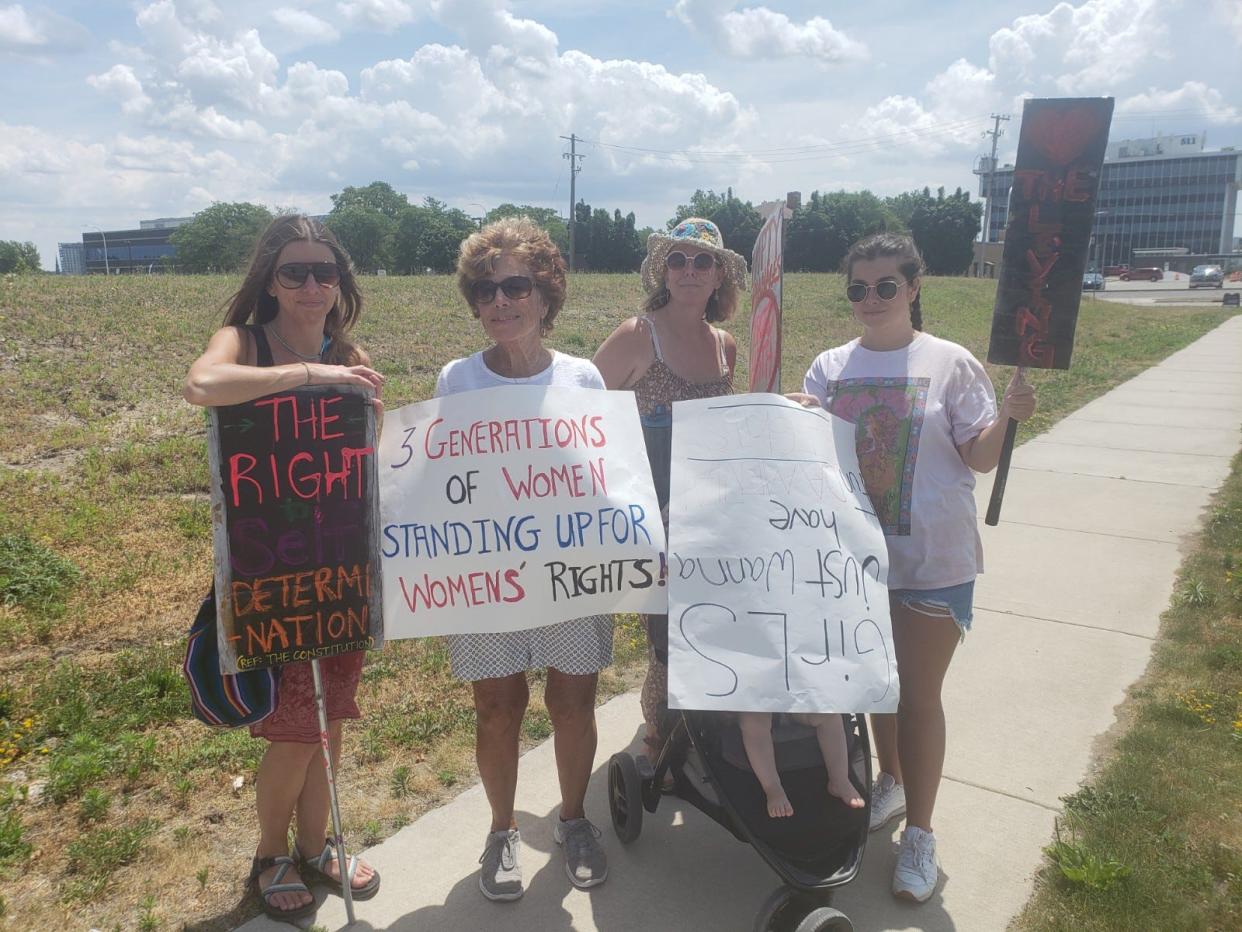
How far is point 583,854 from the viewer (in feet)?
9.37

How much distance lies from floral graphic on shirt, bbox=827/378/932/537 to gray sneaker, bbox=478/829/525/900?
4.83ft

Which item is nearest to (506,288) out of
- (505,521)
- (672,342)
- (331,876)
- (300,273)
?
(300,273)

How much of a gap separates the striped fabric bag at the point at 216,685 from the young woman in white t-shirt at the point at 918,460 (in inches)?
71.3

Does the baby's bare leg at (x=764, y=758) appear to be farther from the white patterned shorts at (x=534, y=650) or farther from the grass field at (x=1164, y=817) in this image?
the grass field at (x=1164, y=817)

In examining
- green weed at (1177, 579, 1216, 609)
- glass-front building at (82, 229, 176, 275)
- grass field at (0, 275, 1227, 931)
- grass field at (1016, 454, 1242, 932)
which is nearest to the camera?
grass field at (1016, 454, 1242, 932)

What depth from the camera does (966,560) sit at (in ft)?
8.88

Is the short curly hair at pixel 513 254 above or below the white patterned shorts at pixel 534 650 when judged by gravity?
above

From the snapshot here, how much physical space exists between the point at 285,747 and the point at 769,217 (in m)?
2.27

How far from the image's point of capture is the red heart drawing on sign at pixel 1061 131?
2539 millimetres

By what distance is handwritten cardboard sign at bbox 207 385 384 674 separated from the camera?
2.32m

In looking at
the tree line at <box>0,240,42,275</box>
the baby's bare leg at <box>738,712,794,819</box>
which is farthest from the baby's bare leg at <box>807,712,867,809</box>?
the tree line at <box>0,240,42,275</box>

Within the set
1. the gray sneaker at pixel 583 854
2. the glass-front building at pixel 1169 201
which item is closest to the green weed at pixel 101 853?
the gray sneaker at pixel 583 854

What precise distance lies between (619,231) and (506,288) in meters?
80.5

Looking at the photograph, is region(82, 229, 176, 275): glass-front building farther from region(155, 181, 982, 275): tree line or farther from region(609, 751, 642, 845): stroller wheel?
region(609, 751, 642, 845): stroller wheel
